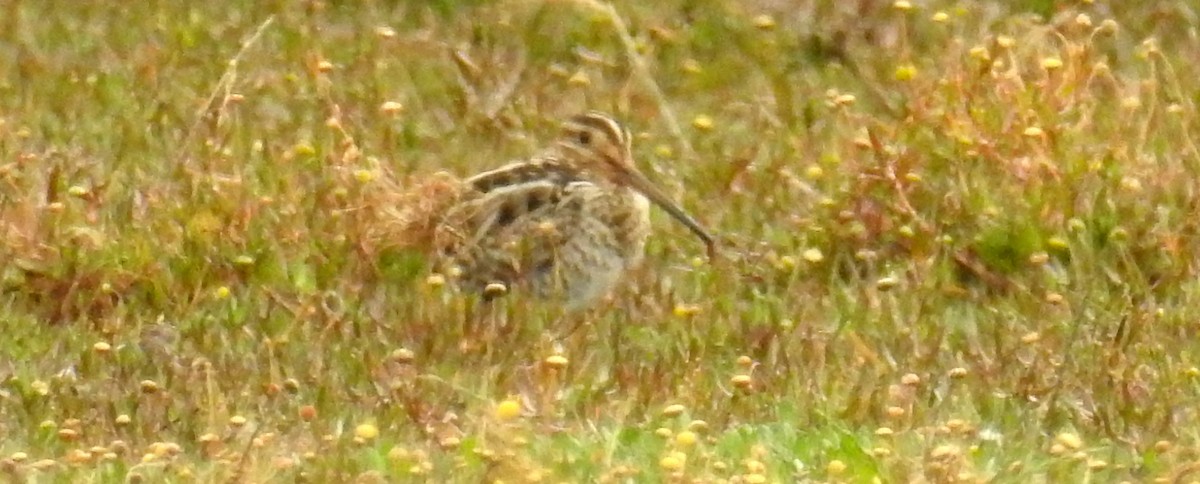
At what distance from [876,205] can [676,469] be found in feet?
9.76

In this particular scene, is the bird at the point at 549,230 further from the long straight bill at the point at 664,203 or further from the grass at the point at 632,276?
the grass at the point at 632,276

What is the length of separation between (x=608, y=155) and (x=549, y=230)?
2.44ft

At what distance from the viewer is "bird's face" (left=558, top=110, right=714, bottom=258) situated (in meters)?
9.48

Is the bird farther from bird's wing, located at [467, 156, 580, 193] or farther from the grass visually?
the grass

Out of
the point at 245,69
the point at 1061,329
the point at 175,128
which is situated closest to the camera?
the point at 1061,329

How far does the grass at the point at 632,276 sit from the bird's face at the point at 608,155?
0.22m

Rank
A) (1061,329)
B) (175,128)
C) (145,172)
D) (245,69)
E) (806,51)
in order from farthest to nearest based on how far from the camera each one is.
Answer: (806,51) → (245,69) → (175,128) → (145,172) → (1061,329)

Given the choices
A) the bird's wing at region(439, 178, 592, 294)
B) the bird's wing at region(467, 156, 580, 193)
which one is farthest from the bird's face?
the bird's wing at region(439, 178, 592, 294)

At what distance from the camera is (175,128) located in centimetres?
1127

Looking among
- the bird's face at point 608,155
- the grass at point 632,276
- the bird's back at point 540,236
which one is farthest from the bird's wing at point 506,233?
the bird's face at point 608,155

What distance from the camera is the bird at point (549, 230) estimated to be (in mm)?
8953

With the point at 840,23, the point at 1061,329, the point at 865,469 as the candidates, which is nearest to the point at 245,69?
the point at 840,23

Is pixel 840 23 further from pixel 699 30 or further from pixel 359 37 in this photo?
pixel 359 37

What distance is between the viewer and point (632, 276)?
9.43m
